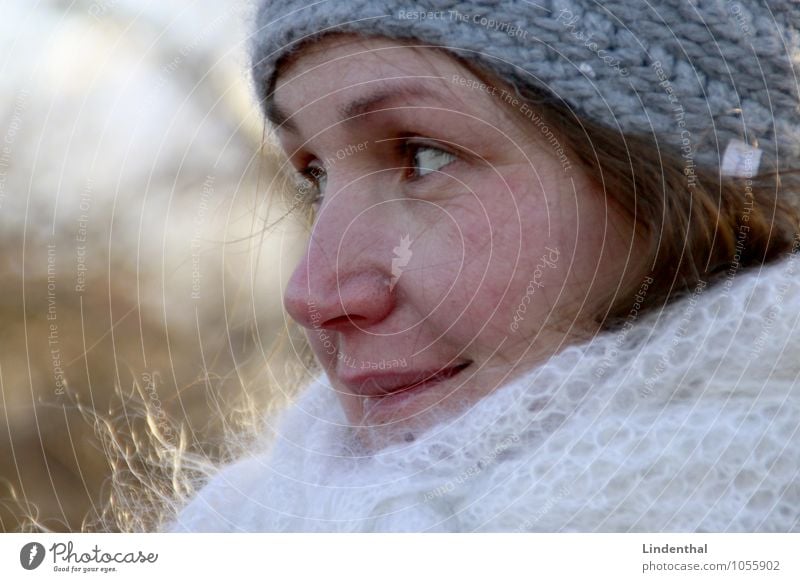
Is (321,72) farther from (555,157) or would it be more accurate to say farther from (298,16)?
(555,157)

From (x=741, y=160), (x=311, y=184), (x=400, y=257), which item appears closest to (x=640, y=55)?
(x=741, y=160)

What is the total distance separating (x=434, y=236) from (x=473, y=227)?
31 millimetres

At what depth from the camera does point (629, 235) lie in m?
0.64

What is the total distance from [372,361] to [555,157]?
197mm

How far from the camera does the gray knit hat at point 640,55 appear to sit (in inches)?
24.5
